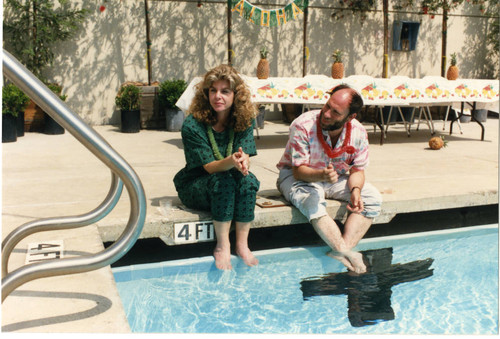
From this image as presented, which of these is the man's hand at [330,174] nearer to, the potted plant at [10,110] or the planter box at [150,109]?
the potted plant at [10,110]

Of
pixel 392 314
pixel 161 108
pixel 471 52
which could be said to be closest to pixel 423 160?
pixel 392 314

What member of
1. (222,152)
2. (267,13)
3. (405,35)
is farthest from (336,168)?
(405,35)

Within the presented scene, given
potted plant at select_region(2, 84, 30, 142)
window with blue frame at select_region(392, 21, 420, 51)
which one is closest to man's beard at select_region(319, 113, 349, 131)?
potted plant at select_region(2, 84, 30, 142)

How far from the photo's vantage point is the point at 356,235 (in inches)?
137

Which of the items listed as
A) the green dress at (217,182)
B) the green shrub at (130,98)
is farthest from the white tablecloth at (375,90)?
the green dress at (217,182)

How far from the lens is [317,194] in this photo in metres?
3.48

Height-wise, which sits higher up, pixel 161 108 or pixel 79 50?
pixel 79 50

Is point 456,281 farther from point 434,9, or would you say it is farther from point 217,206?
point 434,9

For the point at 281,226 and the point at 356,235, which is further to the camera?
the point at 281,226

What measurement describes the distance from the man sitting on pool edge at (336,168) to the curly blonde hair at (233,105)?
399 mm

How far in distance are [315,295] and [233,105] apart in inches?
46.3

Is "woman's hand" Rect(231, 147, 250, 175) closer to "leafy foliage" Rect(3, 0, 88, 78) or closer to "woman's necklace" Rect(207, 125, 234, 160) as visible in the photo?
"woman's necklace" Rect(207, 125, 234, 160)

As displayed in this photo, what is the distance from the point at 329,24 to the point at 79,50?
4.51m

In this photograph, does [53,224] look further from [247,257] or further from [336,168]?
[336,168]
